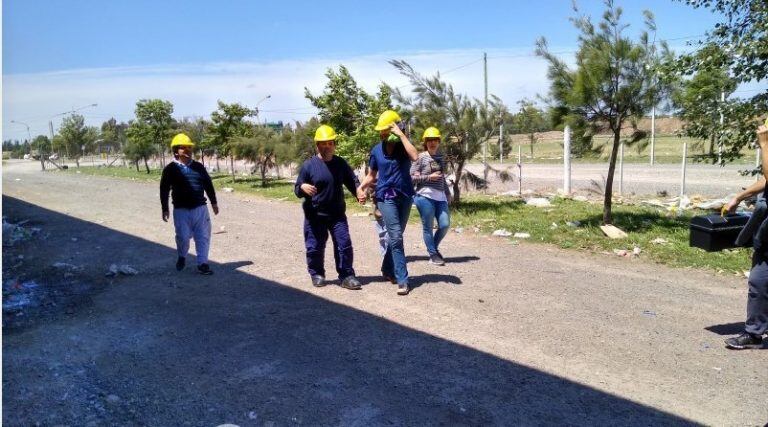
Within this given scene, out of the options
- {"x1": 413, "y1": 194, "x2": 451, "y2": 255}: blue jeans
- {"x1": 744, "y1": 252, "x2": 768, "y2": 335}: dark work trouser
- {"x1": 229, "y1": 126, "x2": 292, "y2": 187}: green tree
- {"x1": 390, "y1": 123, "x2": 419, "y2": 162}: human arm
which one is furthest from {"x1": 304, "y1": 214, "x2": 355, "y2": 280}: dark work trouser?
{"x1": 229, "y1": 126, "x2": 292, "y2": 187}: green tree

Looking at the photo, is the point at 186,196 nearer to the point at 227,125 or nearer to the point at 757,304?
the point at 757,304

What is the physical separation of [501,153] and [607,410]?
10.1m

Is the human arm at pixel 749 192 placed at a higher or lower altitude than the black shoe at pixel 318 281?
higher

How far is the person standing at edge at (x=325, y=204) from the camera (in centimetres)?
626

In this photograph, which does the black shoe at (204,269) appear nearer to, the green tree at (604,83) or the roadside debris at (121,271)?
the roadside debris at (121,271)

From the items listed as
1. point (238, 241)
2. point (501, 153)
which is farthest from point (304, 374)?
point (501, 153)

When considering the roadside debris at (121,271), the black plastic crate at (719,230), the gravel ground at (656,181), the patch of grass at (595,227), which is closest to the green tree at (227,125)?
the gravel ground at (656,181)

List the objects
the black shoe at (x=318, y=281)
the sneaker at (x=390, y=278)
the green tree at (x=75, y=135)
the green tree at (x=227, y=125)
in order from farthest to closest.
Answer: the green tree at (x=75, y=135) → the green tree at (x=227, y=125) → the sneaker at (x=390, y=278) → the black shoe at (x=318, y=281)

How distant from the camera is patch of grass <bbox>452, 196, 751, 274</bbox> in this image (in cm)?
764

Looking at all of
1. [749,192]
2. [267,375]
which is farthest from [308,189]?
[749,192]

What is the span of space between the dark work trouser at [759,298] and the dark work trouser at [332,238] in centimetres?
381

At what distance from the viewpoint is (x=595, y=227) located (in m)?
9.82

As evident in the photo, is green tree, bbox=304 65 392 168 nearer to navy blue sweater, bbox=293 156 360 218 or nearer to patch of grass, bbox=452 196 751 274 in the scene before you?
patch of grass, bbox=452 196 751 274

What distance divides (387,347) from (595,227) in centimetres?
645
